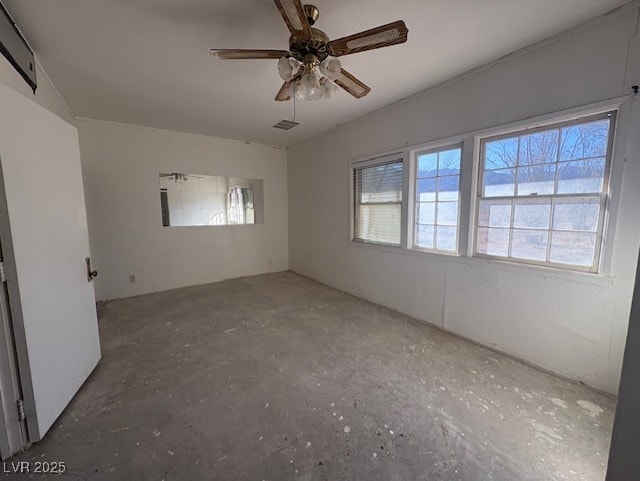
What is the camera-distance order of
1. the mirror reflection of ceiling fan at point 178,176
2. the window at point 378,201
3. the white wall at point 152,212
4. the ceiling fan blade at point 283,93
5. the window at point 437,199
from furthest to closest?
the mirror reflection of ceiling fan at point 178,176, the white wall at point 152,212, the window at point 378,201, the window at point 437,199, the ceiling fan blade at point 283,93

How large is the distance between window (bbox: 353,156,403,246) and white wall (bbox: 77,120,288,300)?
217 centimetres

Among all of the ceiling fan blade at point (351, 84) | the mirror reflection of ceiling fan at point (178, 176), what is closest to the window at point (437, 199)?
the ceiling fan blade at point (351, 84)

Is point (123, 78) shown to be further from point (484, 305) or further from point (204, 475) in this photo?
point (484, 305)

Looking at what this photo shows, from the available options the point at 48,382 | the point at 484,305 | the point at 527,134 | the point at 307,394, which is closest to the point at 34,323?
the point at 48,382

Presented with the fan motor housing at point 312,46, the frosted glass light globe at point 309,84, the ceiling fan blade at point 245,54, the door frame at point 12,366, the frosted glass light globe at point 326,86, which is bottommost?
the door frame at point 12,366

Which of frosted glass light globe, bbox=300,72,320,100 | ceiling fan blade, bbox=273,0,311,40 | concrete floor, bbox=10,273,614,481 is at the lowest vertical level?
concrete floor, bbox=10,273,614,481

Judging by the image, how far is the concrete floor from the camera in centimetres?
134

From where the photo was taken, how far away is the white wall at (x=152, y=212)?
3.72 m

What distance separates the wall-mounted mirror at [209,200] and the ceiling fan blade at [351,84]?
329cm

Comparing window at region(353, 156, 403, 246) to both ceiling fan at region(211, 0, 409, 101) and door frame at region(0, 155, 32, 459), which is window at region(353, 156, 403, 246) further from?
door frame at region(0, 155, 32, 459)

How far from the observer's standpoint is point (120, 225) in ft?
12.7

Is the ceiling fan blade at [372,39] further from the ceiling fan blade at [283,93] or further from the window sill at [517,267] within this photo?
the window sill at [517,267]

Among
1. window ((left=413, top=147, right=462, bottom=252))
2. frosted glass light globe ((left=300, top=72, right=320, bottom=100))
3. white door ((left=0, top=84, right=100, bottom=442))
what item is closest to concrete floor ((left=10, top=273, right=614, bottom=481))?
white door ((left=0, top=84, right=100, bottom=442))

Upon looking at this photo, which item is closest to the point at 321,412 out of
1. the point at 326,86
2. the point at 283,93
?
the point at 326,86
